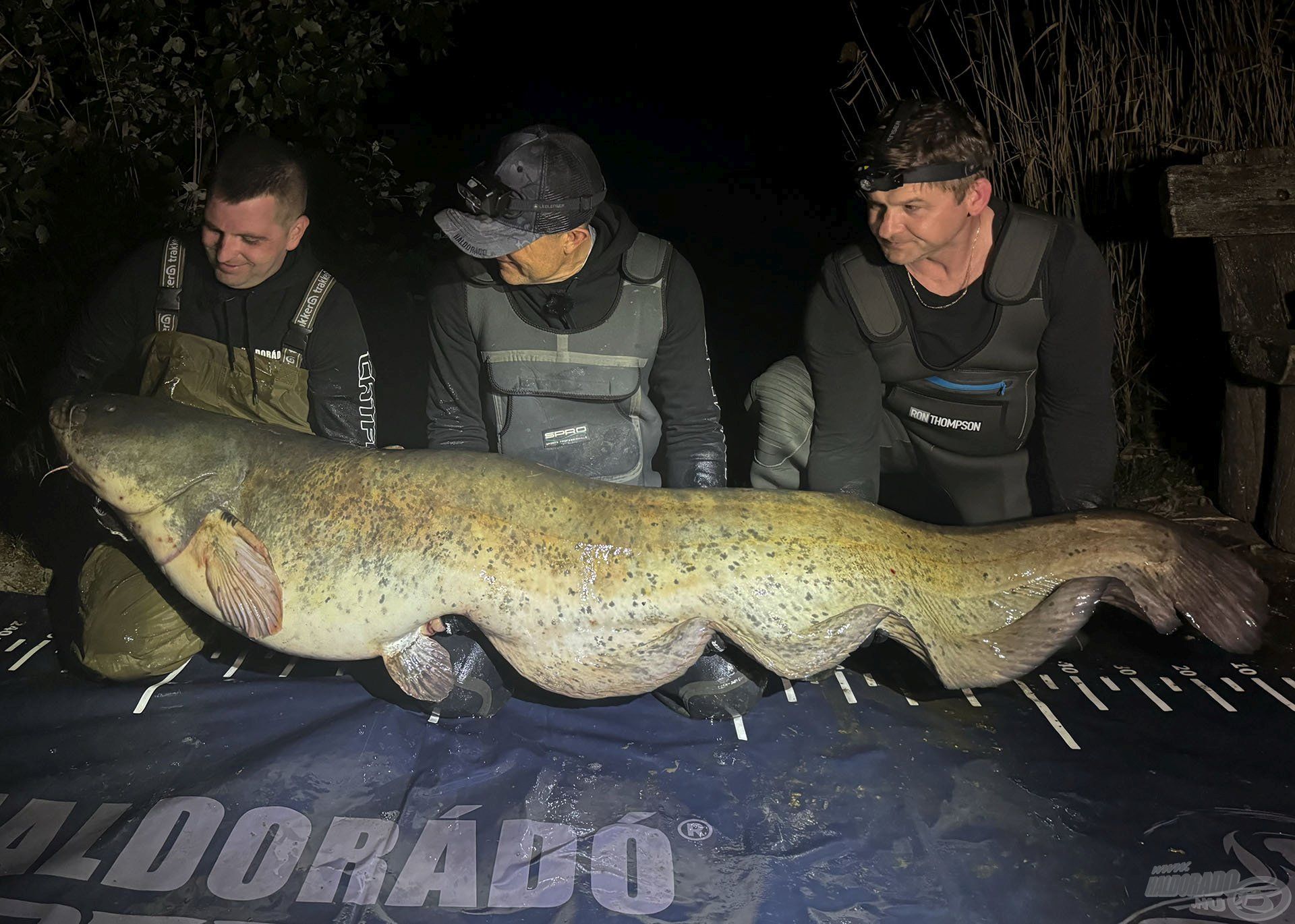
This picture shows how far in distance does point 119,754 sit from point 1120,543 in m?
2.58

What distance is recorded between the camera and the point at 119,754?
2.55m

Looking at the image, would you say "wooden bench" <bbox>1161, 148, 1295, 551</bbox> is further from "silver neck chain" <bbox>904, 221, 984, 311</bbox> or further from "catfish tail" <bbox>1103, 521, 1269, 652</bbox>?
"catfish tail" <bbox>1103, 521, 1269, 652</bbox>

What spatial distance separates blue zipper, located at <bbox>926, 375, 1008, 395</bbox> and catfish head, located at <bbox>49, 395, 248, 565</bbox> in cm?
213

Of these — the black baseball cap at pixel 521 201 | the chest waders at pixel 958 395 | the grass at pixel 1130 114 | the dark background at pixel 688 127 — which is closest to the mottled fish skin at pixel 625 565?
the black baseball cap at pixel 521 201

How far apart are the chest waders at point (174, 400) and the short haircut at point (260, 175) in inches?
10.4

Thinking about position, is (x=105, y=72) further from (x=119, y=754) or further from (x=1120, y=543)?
(x=1120, y=543)

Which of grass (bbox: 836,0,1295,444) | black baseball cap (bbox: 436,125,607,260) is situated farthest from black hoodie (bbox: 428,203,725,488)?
grass (bbox: 836,0,1295,444)

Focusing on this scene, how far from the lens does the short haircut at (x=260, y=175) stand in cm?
299

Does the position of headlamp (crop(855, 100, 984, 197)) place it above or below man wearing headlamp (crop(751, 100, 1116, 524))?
above

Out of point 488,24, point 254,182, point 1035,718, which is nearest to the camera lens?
point 1035,718

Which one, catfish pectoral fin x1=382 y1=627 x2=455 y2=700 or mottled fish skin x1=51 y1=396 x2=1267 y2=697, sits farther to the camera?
catfish pectoral fin x1=382 y1=627 x2=455 y2=700

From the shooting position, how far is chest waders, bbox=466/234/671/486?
299cm

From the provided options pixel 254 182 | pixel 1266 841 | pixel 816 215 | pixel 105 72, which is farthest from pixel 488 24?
pixel 1266 841

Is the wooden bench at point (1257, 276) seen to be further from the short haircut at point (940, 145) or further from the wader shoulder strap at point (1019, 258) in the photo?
the short haircut at point (940, 145)
